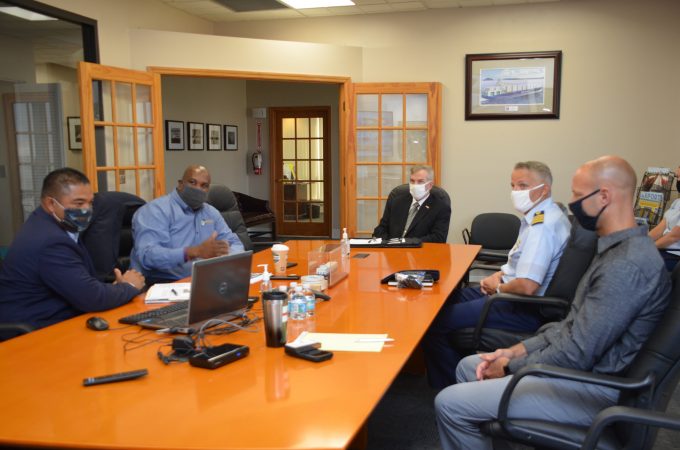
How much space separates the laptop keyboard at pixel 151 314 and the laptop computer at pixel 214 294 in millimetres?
19

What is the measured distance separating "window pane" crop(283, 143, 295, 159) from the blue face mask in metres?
7.53

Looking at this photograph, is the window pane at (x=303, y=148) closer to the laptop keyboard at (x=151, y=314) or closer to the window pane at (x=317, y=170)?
the window pane at (x=317, y=170)

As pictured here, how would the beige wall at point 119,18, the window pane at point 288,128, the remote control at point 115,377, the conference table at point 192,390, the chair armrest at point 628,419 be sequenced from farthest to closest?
the window pane at point 288,128
the beige wall at point 119,18
the remote control at point 115,377
the chair armrest at point 628,419
the conference table at point 192,390

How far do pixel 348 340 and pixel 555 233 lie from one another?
1385 mm

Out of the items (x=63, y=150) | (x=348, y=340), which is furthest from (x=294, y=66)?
(x=348, y=340)

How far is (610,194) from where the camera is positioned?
215 centimetres

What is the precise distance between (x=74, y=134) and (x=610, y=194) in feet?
17.4

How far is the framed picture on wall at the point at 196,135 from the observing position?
8.30 metres

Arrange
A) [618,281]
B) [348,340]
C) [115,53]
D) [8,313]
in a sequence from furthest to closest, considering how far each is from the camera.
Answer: [115,53] < [8,313] < [348,340] < [618,281]

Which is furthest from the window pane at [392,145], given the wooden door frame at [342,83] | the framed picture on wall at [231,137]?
the framed picture on wall at [231,137]

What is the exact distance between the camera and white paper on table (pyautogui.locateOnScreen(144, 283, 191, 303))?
9.01 feet

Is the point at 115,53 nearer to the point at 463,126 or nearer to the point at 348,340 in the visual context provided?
the point at 463,126

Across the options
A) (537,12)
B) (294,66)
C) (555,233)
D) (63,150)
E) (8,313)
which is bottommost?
(8,313)

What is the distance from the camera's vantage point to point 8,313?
2.64m
